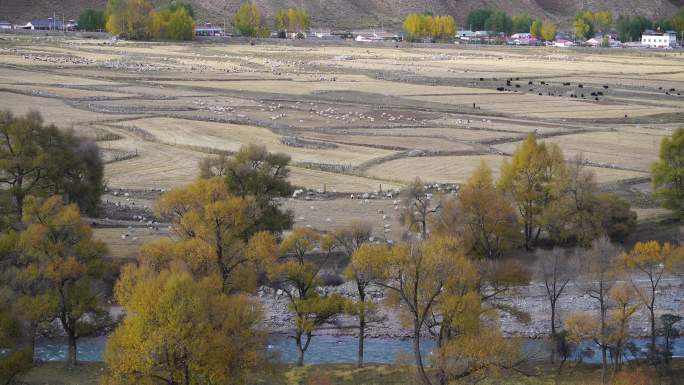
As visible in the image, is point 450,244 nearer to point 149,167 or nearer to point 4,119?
point 4,119

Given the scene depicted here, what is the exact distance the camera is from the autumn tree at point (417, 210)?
3328 centimetres

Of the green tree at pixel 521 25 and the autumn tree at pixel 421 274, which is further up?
the green tree at pixel 521 25

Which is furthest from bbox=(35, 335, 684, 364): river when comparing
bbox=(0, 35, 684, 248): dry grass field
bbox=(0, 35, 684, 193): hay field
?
bbox=(0, 35, 684, 193): hay field

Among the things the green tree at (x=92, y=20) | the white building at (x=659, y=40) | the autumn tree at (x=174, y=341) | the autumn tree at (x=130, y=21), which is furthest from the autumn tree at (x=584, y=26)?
the autumn tree at (x=174, y=341)

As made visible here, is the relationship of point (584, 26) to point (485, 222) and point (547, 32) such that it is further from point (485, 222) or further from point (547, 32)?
point (485, 222)

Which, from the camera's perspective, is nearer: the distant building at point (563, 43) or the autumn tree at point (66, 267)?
the autumn tree at point (66, 267)

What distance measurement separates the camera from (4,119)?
34.8 meters

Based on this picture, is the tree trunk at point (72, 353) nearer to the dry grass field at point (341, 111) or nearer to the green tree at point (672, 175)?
the dry grass field at point (341, 111)

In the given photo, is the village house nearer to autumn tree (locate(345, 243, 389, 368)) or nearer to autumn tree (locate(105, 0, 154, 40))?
autumn tree (locate(105, 0, 154, 40))

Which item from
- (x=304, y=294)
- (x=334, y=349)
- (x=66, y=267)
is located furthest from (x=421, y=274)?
(x=66, y=267)

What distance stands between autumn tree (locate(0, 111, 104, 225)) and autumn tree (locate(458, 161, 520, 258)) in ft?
46.2

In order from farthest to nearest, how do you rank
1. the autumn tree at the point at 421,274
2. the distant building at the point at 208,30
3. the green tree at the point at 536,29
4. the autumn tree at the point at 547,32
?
the green tree at the point at 536,29, the autumn tree at the point at 547,32, the distant building at the point at 208,30, the autumn tree at the point at 421,274

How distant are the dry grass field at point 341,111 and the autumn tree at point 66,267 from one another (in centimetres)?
783

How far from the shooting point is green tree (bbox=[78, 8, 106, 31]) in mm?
165000
